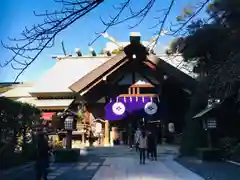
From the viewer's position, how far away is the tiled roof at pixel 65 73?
25.4m

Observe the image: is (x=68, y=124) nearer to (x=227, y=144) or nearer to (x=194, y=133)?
(x=194, y=133)

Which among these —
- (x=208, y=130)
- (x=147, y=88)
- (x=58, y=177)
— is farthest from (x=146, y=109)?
(x=58, y=177)

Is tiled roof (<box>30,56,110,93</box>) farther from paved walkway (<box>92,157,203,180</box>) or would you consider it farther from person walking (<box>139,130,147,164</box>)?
paved walkway (<box>92,157,203,180</box>)

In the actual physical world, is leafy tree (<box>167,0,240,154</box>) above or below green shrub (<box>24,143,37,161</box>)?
above

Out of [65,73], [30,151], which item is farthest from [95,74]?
[30,151]

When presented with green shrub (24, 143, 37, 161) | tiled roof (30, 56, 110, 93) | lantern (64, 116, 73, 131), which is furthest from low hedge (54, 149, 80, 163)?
tiled roof (30, 56, 110, 93)

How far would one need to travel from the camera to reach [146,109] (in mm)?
22281

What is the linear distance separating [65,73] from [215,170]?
1899cm

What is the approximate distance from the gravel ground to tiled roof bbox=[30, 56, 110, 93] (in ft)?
45.8

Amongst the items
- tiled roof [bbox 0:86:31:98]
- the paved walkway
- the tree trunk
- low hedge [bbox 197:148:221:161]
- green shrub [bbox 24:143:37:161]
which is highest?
tiled roof [bbox 0:86:31:98]

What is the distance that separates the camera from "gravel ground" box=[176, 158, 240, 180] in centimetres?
961

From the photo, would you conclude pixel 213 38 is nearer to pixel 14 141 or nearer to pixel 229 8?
pixel 229 8

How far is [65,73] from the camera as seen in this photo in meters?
28.1

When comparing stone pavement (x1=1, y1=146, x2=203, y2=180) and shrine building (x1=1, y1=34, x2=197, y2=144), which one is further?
shrine building (x1=1, y1=34, x2=197, y2=144)
